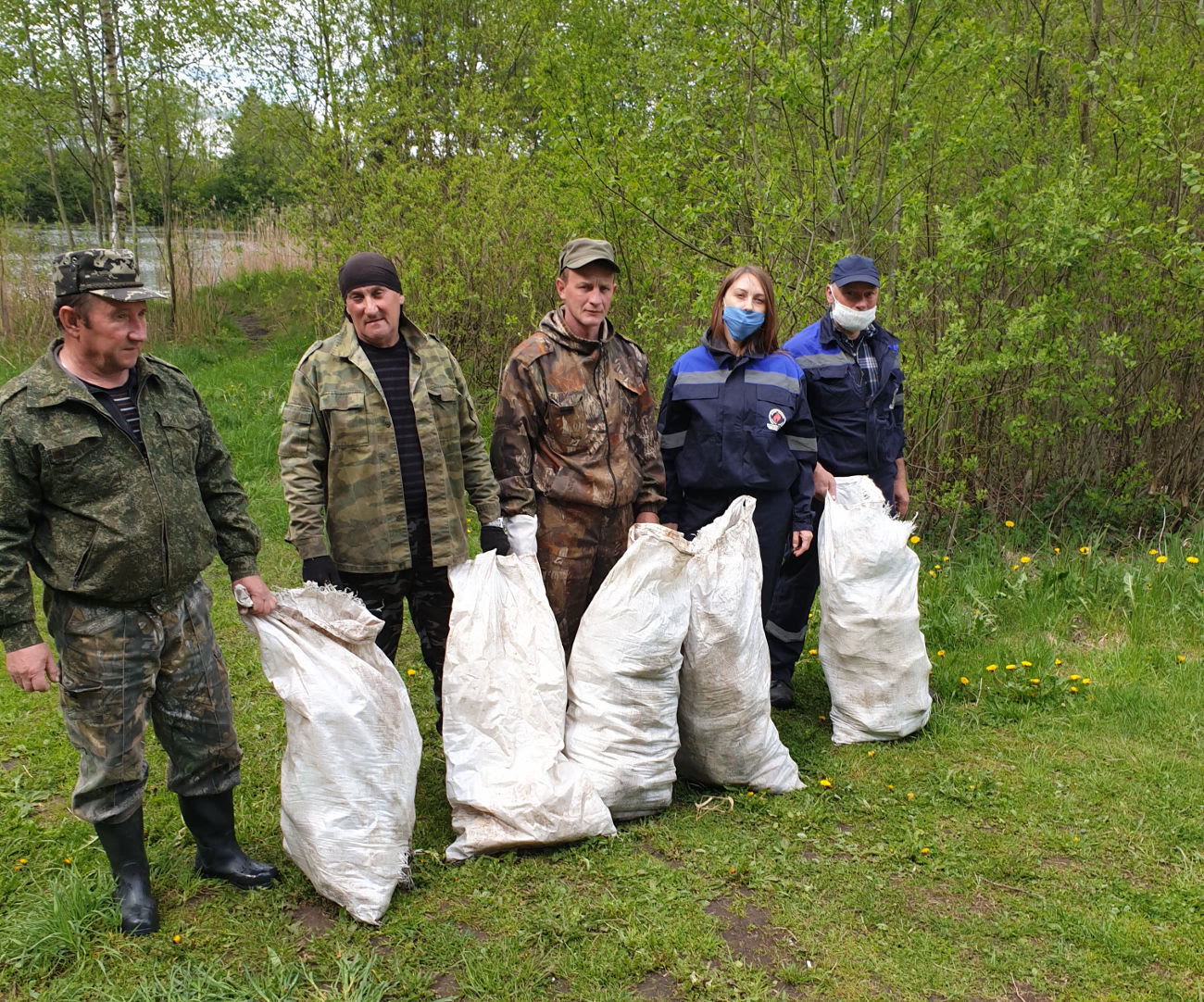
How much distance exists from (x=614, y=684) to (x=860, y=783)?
3.36 ft

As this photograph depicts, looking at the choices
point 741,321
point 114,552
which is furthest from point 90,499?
point 741,321

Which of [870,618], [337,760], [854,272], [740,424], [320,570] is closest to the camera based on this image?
[337,760]

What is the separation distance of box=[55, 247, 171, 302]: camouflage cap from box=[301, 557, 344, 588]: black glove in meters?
0.89

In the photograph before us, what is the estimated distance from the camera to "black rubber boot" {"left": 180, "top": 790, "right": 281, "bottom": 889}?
277cm

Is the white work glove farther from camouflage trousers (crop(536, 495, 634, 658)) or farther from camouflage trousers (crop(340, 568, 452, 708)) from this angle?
camouflage trousers (crop(340, 568, 452, 708))

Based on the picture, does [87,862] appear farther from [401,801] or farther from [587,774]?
[587,774]

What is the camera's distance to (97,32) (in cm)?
1157

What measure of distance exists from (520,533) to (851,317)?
1606 mm

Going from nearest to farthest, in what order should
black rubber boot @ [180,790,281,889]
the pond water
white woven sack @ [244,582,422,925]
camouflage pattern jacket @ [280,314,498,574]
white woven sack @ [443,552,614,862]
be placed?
white woven sack @ [244,582,422,925]
black rubber boot @ [180,790,281,889]
white woven sack @ [443,552,614,862]
camouflage pattern jacket @ [280,314,498,574]
the pond water

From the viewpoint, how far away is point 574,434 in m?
3.37

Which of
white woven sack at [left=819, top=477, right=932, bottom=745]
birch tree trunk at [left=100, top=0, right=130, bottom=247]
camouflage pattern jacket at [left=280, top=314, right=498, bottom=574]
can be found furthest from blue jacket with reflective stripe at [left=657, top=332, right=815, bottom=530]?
birch tree trunk at [left=100, top=0, right=130, bottom=247]

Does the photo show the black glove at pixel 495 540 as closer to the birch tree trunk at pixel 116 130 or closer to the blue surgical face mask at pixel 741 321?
the blue surgical face mask at pixel 741 321

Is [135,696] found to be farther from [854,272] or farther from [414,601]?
[854,272]

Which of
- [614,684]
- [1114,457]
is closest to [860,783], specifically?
[614,684]
